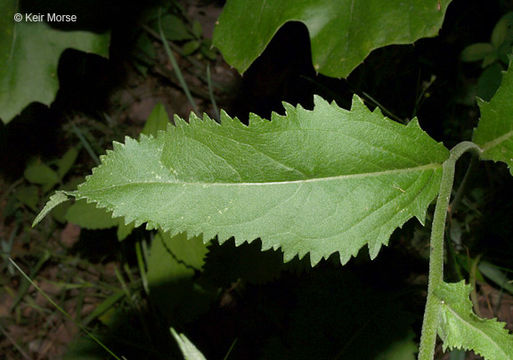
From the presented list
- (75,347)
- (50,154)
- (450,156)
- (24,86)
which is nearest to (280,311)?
(75,347)

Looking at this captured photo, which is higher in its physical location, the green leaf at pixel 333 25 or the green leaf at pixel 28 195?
the green leaf at pixel 333 25

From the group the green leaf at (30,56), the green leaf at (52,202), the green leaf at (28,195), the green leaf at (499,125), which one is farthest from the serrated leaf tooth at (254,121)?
the green leaf at (28,195)

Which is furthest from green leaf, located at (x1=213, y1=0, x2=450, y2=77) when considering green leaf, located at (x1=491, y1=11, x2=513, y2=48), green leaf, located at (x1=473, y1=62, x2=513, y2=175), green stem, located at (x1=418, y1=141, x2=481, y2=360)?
green leaf, located at (x1=491, y1=11, x2=513, y2=48)

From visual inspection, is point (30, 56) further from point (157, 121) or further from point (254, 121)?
point (254, 121)

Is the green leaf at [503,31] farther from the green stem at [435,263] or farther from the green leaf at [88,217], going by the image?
the green leaf at [88,217]

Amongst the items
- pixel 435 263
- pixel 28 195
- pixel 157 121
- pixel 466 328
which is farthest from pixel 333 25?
pixel 28 195

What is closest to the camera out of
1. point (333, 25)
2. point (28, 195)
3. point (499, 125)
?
point (499, 125)

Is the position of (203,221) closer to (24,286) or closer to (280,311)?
(280,311)
